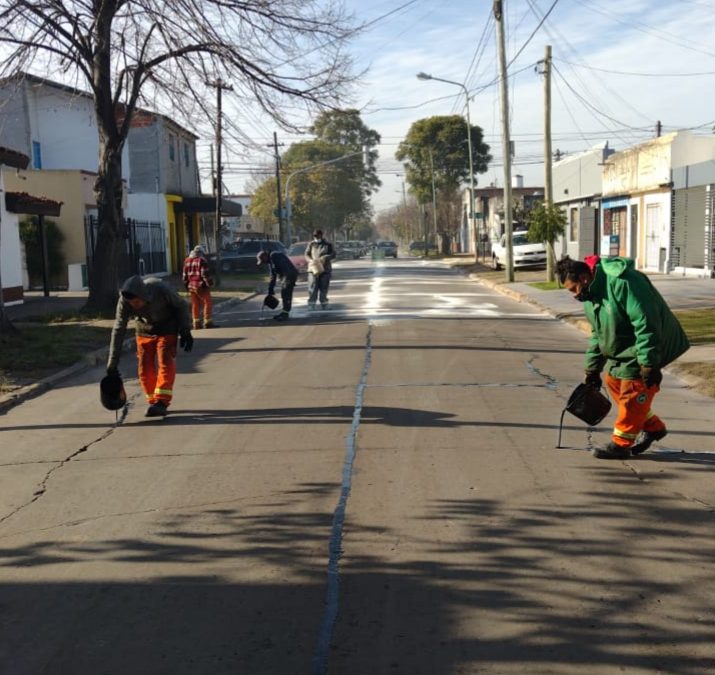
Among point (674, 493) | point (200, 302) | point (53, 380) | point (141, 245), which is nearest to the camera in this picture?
point (674, 493)

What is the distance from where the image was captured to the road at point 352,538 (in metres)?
3.88

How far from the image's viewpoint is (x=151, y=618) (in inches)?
165

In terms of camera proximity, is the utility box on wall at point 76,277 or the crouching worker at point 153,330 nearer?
the crouching worker at point 153,330

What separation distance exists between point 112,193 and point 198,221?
31590mm

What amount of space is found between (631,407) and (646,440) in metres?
0.47

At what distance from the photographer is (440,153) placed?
73438 mm

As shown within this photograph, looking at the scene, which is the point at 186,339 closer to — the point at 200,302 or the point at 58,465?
the point at 58,465

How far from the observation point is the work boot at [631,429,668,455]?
6.99m

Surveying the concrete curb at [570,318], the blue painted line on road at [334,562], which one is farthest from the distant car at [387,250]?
the blue painted line on road at [334,562]

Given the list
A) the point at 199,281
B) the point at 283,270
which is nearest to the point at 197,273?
the point at 199,281

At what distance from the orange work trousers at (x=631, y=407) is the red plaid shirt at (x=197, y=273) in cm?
1121

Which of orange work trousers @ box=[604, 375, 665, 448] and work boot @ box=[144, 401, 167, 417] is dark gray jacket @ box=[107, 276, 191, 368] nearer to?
work boot @ box=[144, 401, 167, 417]

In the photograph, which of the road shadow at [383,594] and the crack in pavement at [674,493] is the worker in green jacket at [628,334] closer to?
the crack in pavement at [674,493]

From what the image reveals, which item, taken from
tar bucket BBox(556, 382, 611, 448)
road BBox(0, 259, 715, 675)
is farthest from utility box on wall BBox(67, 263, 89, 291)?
tar bucket BBox(556, 382, 611, 448)
